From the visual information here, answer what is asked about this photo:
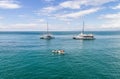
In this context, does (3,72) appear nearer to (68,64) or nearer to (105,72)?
(68,64)

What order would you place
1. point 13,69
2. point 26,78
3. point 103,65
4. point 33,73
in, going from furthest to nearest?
point 103,65
point 13,69
point 33,73
point 26,78

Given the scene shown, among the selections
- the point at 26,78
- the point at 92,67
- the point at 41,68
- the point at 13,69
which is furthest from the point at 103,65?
the point at 13,69

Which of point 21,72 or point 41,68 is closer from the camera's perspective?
point 21,72

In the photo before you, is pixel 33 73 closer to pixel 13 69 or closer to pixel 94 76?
pixel 13 69

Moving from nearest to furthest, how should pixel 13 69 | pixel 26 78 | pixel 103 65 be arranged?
pixel 26 78 < pixel 13 69 < pixel 103 65

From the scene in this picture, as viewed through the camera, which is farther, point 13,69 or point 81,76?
point 13,69

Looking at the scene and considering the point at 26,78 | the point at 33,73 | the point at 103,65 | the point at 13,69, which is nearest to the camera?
the point at 26,78

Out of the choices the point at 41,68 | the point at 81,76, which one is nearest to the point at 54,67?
the point at 41,68
